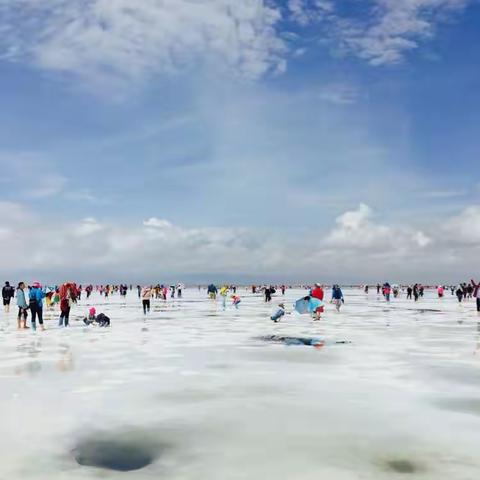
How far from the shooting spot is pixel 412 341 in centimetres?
1728

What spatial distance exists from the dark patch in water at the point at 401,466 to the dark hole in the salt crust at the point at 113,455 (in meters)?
2.34

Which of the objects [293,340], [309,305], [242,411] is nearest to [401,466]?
[242,411]

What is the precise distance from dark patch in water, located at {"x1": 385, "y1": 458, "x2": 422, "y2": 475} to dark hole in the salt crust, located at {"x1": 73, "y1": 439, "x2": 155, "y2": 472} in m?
2.34

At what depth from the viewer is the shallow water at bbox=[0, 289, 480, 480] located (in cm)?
581

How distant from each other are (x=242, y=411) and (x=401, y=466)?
285 cm

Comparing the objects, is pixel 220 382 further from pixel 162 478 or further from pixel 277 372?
pixel 162 478

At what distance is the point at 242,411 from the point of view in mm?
8133

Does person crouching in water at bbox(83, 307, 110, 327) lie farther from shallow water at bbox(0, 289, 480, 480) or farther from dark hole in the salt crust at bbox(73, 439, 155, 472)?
dark hole in the salt crust at bbox(73, 439, 155, 472)

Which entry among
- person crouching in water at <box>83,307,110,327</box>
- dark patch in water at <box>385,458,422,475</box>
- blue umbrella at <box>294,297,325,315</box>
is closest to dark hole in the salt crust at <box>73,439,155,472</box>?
dark patch in water at <box>385,458,422,475</box>

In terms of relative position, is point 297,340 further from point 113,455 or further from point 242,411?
point 113,455

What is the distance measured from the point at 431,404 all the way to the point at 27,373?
7.41 meters

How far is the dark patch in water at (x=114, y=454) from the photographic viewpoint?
5.84m

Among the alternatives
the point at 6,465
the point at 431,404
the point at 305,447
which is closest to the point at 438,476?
the point at 305,447

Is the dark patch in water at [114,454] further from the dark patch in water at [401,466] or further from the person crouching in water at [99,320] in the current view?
the person crouching in water at [99,320]
